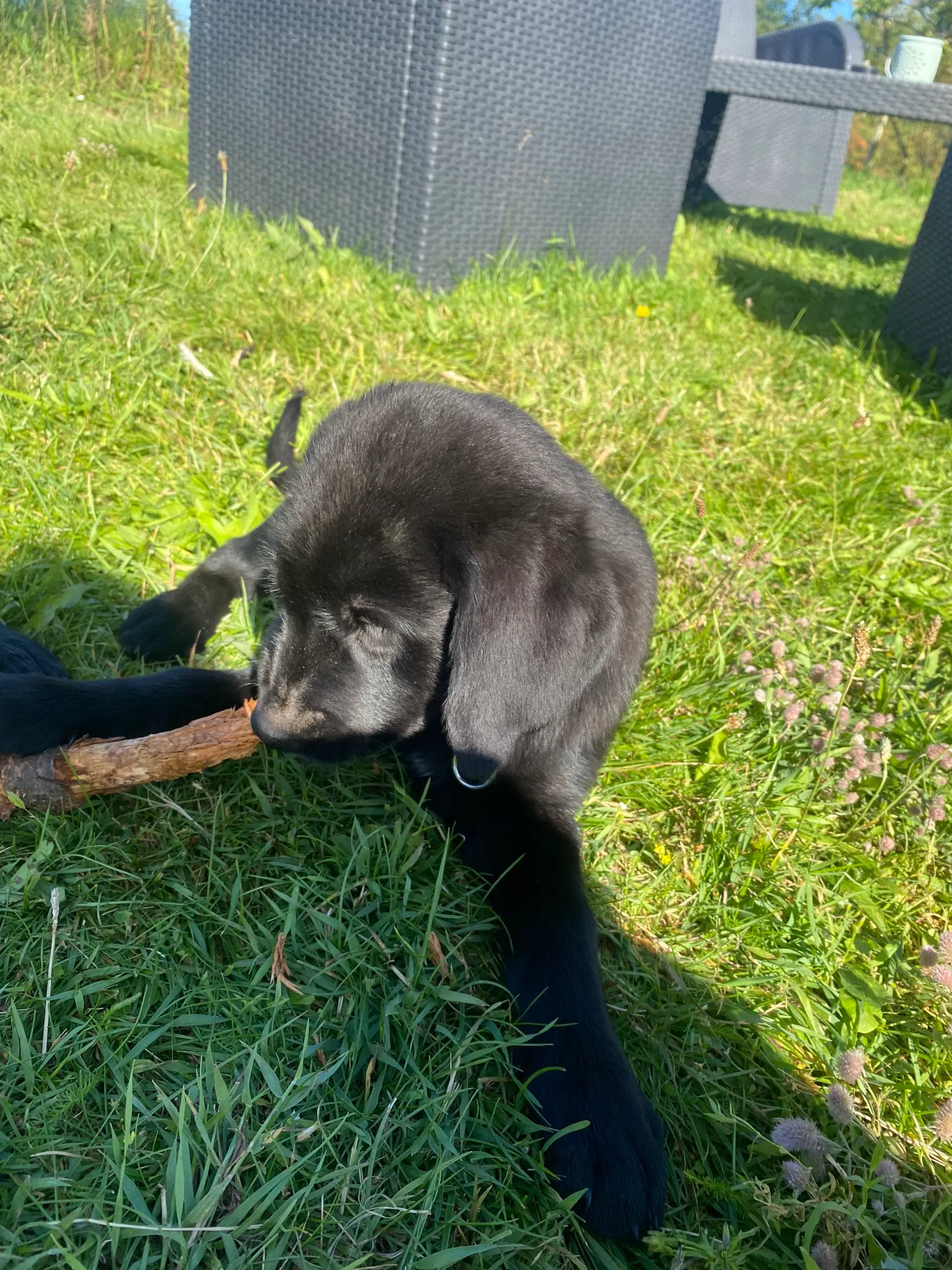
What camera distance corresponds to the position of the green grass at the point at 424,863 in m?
1.19

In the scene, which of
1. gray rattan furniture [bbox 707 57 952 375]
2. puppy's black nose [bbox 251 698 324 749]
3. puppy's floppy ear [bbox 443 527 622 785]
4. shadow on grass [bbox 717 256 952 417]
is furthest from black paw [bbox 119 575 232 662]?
gray rattan furniture [bbox 707 57 952 375]

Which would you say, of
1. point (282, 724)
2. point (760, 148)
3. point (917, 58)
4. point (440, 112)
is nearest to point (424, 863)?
point (282, 724)

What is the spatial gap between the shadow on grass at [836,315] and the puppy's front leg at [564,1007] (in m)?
2.85

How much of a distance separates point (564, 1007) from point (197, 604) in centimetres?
130

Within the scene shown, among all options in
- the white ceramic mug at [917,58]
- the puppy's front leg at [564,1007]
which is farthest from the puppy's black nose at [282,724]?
the white ceramic mug at [917,58]

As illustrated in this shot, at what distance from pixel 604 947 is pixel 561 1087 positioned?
349 mm

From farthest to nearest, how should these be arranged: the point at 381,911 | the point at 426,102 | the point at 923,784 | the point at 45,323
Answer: the point at 426,102, the point at 45,323, the point at 923,784, the point at 381,911

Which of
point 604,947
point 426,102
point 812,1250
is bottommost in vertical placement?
point 604,947

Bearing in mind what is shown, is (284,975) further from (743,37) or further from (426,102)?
(743,37)

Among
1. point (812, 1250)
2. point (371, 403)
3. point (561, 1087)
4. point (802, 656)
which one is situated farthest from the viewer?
point (802, 656)

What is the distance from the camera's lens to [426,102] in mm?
3564

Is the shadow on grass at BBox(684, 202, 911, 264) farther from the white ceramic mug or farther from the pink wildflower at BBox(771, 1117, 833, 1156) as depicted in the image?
the pink wildflower at BBox(771, 1117, 833, 1156)

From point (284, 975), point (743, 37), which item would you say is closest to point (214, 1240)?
point (284, 975)

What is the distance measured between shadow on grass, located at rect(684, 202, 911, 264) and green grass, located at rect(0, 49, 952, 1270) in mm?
3367
